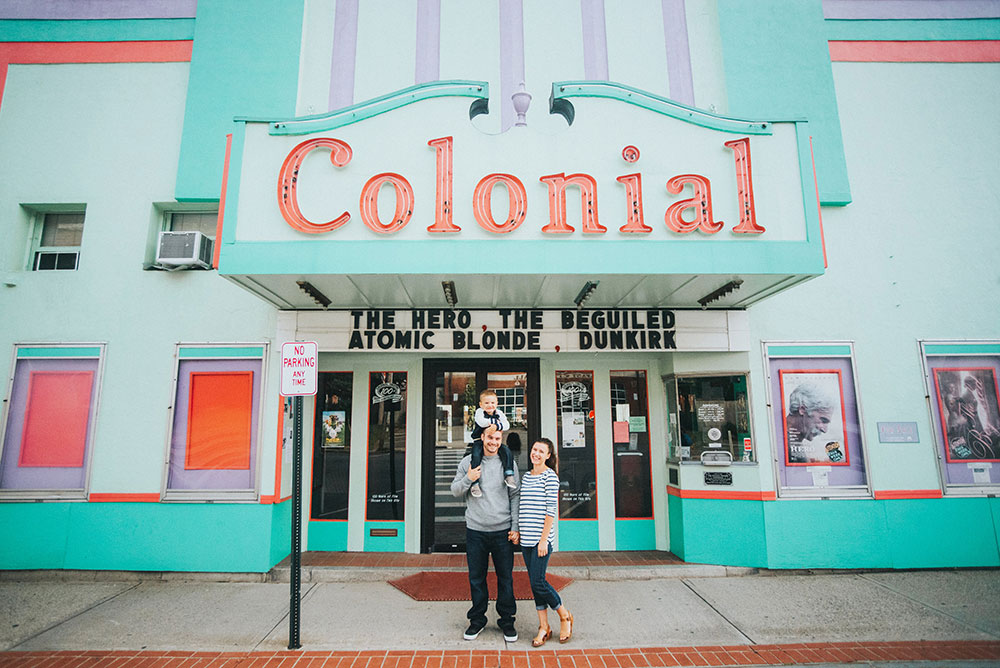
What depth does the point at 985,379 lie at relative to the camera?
688 centimetres

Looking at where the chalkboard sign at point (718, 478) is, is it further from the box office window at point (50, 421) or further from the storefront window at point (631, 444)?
the box office window at point (50, 421)

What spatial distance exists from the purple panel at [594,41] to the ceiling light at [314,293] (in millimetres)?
5020

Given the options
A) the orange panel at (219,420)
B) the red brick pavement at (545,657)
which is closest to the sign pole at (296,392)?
the red brick pavement at (545,657)

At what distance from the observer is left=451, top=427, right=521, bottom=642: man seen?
4.70 m

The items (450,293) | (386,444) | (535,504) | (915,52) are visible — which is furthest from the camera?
(915,52)

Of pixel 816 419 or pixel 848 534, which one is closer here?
pixel 848 534

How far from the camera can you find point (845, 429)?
267 inches

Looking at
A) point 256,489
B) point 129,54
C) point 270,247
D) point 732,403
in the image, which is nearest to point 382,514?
point 256,489

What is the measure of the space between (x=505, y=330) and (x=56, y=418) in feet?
19.6

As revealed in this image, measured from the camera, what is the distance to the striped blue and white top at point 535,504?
4602 millimetres

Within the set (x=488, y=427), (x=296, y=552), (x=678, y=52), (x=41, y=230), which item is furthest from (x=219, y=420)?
(x=678, y=52)

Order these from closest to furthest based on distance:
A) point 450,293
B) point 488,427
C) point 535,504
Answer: point 535,504 < point 488,427 < point 450,293

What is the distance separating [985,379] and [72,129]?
12982 mm

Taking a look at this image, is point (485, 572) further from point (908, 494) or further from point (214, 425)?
point (908, 494)
